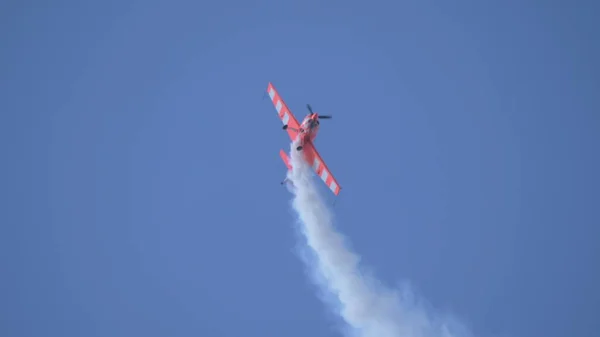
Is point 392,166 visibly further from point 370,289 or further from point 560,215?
Result: point 370,289

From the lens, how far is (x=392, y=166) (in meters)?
126

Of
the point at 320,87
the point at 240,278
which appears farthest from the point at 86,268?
the point at 320,87

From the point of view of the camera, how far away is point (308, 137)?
137ft

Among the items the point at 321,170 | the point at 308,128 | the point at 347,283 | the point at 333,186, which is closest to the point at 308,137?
the point at 308,128

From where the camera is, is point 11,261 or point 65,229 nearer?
point 11,261

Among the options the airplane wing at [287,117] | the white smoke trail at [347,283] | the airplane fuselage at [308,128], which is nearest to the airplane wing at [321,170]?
the airplane fuselage at [308,128]

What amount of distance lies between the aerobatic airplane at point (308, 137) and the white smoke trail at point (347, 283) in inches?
70.7

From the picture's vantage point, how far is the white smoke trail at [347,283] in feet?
148

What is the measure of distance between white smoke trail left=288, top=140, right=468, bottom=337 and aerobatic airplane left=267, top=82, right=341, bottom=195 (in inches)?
70.7

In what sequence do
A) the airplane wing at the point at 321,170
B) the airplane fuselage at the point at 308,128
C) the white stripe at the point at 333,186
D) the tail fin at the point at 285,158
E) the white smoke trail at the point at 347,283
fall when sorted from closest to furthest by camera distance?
the airplane fuselage at the point at 308,128 < the airplane wing at the point at 321,170 < the white stripe at the point at 333,186 < the tail fin at the point at 285,158 < the white smoke trail at the point at 347,283

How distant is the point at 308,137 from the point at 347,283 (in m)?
8.93

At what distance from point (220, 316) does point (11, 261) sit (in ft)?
161

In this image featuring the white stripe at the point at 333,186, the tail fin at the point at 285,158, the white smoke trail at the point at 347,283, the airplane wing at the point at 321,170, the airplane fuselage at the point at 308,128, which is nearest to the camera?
the airplane fuselage at the point at 308,128

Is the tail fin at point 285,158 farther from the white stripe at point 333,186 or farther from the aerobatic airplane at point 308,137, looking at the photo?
the white stripe at point 333,186
